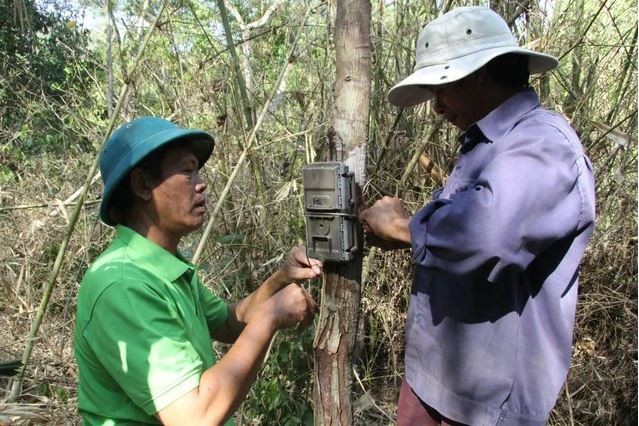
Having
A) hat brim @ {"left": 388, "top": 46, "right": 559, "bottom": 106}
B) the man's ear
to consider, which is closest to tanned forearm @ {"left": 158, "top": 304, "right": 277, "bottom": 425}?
the man's ear

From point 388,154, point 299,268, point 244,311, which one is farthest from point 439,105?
point 388,154

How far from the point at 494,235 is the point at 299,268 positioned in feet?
2.40

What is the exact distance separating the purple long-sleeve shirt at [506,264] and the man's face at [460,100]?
53 millimetres

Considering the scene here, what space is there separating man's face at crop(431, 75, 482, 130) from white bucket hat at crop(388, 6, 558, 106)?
0.22 feet

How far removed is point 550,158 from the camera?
1.47m

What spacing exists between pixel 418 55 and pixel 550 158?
59 cm

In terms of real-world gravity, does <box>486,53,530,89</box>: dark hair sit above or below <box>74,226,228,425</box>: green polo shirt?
above

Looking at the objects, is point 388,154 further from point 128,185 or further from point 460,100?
point 128,185

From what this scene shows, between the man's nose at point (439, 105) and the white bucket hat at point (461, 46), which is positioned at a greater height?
the white bucket hat at point (461, 46)

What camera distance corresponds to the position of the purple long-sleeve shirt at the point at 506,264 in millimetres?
1447

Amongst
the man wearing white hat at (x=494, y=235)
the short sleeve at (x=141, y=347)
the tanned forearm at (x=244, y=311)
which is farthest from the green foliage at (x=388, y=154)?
the short sleeve at (x=141, y=347)

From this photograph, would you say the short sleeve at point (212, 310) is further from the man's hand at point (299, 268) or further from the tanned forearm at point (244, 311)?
the man's hand at point (299, 268)

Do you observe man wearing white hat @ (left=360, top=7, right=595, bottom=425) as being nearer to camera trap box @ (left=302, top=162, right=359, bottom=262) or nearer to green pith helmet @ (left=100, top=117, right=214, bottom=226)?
camera trap box @ (left=302, top=162, right=359, bottom=262)

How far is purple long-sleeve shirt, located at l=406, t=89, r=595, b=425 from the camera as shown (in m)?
1.45
